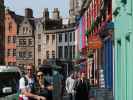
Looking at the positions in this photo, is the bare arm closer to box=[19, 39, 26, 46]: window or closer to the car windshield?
the car windshield

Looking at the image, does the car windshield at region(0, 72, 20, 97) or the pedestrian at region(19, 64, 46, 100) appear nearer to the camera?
the pedestrian at region(19, 64, 46, 100)

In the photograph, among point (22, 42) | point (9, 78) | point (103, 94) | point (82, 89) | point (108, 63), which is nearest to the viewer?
point (9, 78)

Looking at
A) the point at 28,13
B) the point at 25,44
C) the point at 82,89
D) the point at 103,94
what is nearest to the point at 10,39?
the point at 25,44

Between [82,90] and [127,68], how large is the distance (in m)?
7.98

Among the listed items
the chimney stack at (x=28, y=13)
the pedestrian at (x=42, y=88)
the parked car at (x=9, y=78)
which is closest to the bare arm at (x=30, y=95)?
the pedestrian at (x=42, y=88)

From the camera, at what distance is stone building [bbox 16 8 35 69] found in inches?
5027

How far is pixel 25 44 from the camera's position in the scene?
128125mm

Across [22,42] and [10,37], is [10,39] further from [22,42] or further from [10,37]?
[22,42]

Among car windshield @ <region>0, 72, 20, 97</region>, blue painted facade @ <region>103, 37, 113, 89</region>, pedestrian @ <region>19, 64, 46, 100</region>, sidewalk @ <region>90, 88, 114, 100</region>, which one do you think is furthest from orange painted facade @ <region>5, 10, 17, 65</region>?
pedestrian @ <region>19, 64, 46, 100</region>

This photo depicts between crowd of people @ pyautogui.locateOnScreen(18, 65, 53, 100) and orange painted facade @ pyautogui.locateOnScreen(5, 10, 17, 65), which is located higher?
orange painted facade @ pyautogui.locateOnScreen(5, 10, 17, 65)

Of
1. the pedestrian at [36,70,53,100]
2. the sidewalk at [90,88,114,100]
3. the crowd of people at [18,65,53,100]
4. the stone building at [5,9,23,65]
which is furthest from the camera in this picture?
the stone building at [5,9,23,65]

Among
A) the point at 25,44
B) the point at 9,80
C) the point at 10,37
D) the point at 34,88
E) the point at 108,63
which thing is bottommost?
the point at 34,88

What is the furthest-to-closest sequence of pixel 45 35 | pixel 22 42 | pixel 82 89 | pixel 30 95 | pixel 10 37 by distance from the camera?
pixel 10 37, pixel 22 42, pixel 45 35, pixel 82 89, pixel 30 95

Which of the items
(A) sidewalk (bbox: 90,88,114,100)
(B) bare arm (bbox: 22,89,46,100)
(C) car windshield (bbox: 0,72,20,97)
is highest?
(C) car windshield (bbox: 0,72,20,97)
